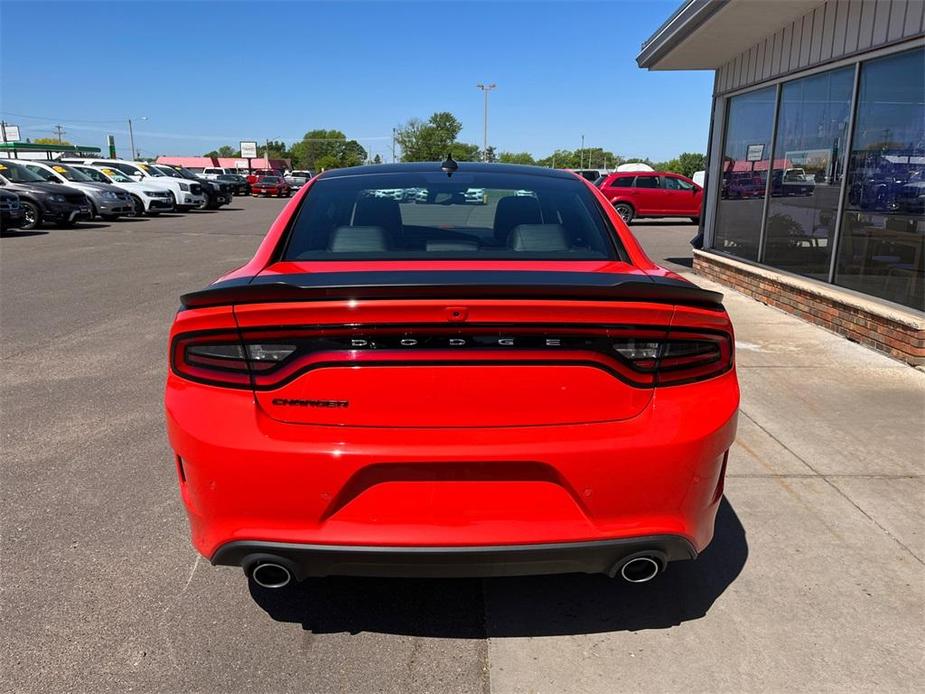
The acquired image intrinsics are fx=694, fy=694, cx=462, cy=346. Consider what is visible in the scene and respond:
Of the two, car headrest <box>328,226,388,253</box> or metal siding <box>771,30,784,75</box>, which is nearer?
car headrest <box>328,226,388,253</box>

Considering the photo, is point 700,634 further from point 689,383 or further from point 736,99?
point 736,99

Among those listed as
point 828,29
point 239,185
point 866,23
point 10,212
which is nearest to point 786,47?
point 828,29

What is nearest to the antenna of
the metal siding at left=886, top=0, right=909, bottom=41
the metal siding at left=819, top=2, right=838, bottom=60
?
the metal siding at left=886, top=0, right=909, bottom=41

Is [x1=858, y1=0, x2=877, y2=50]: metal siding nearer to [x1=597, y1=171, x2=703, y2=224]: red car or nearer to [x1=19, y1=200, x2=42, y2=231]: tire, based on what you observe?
[x1=597, y1=171, x2=703, y2=224]: red car

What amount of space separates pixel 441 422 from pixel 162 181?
26.4m

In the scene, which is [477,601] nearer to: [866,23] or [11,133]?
[866,23]

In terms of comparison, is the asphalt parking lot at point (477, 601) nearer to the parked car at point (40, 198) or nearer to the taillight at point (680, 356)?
the taillight at point (680, 356)

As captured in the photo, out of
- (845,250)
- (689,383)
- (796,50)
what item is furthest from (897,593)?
(796,50)

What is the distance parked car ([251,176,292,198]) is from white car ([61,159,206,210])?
1759 centimetres

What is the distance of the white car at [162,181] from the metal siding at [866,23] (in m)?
22.4

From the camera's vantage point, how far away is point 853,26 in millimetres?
7156

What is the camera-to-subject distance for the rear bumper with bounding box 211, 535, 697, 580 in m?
2.04

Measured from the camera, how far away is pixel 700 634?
2500 mm

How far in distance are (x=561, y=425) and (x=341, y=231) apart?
4.52 feet
